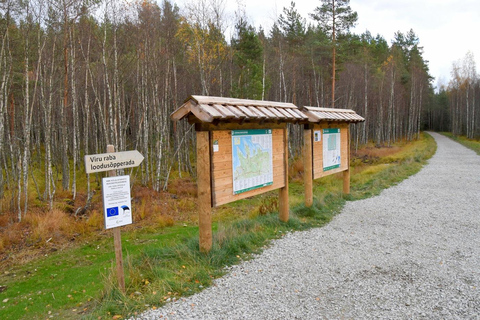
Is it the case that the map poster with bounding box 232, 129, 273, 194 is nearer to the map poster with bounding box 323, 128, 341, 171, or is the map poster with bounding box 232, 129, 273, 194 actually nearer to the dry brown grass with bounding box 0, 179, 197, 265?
the map poster with bounding box 323, 128, 341, 171

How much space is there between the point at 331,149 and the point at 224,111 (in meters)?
4.70

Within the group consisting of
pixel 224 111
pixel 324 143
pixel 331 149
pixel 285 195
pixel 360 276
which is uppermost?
pixel 224 111

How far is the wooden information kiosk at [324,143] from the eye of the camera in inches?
298

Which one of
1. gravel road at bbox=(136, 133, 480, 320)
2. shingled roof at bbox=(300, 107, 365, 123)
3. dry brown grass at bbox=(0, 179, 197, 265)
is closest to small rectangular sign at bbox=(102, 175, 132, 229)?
gravel road at bbox=(136, 133, 480, 320)

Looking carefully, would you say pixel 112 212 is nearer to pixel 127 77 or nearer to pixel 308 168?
pixel 308 168

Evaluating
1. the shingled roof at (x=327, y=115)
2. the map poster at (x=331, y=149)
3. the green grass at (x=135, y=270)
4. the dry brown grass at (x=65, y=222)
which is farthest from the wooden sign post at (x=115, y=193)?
the map poster at (x=331, y=149)

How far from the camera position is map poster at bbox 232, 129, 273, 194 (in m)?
5.23

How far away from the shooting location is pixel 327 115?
7.71 m

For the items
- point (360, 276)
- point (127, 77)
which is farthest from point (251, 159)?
point (127, 77)

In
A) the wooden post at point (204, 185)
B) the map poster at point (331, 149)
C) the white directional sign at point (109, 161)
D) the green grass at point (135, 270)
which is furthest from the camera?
the map poster at point (331, 149)

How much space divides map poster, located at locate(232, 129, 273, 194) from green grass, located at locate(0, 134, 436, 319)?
866 mm

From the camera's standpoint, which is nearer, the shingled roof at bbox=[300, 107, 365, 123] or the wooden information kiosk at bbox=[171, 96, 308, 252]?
the wooden information kiosk at bbox=[171, 96, 308, 252]

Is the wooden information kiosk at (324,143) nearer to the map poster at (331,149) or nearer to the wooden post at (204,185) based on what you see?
the map poster at (331,149)

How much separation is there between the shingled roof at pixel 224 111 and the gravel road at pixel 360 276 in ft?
6.86
